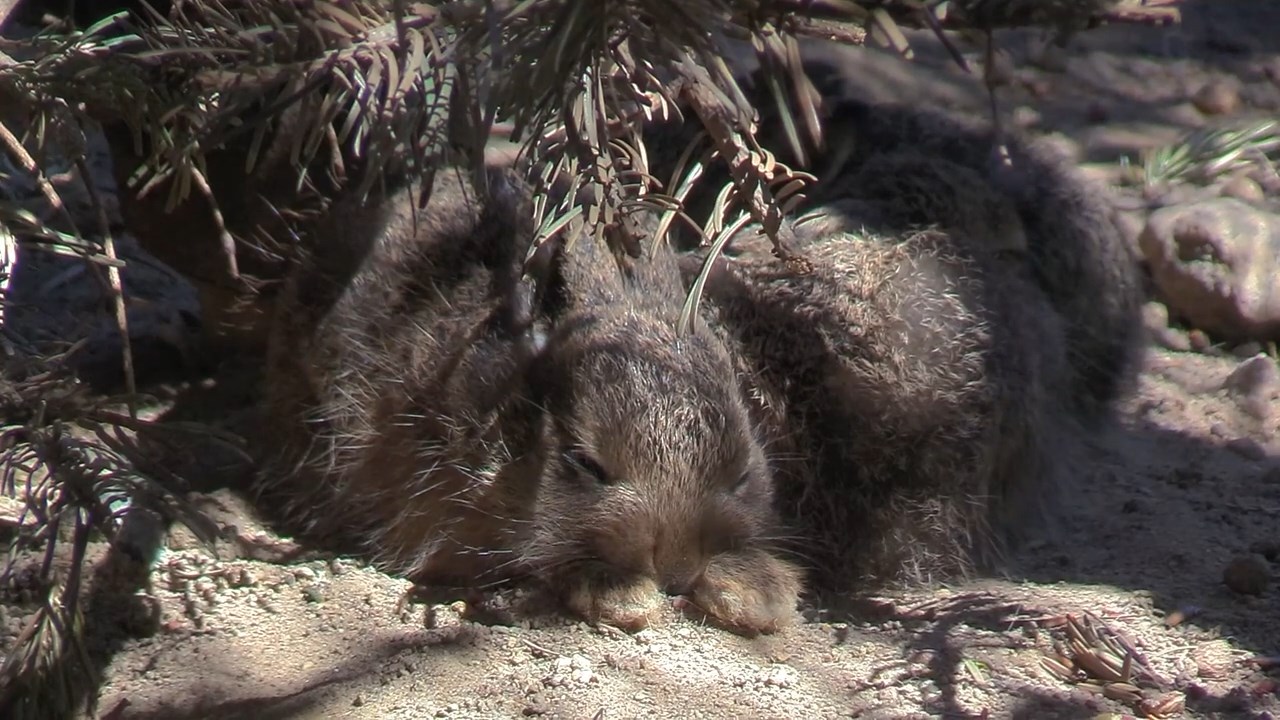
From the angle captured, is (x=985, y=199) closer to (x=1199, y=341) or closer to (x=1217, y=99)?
(x=1199, y=341)

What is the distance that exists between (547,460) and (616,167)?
0.81 meters

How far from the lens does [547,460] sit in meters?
3.62

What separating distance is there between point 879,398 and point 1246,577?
1035mm

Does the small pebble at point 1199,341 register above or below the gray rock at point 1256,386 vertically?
above

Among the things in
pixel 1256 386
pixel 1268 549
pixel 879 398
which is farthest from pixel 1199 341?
pixel 879 398

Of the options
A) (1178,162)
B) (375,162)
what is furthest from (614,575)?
(1178,162)

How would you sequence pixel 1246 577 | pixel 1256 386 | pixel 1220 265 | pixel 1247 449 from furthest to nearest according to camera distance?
pixel 1220 265
pixel 1256 386
pixel 1247 449
pixel 1246 577

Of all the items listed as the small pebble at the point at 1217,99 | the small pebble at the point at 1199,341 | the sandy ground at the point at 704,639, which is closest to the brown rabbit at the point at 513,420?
the sandy ground at the point at 704,639

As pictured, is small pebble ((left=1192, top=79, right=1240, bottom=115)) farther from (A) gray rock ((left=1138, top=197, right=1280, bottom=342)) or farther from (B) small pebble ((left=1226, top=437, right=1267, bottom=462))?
(B) small pebble ((left=1226, top=437, right=1267, bottom=462))

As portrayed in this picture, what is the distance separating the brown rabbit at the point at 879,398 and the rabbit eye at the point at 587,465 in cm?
61

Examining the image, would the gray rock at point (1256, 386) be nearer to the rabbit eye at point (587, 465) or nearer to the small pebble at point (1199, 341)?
the small pebble at point (1199, 341)

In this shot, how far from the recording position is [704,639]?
3527mm

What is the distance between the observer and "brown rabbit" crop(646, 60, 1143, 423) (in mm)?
4438

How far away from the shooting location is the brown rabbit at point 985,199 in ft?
14.6
